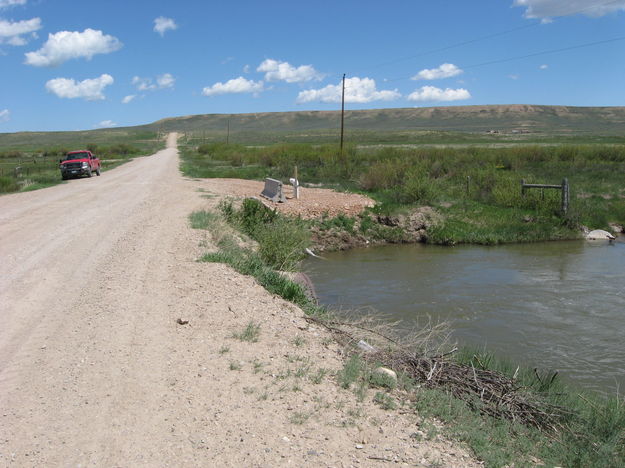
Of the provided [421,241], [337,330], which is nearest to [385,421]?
[337,330]

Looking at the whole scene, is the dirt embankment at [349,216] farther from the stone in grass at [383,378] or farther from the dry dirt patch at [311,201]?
the stone in grass at [383,378]

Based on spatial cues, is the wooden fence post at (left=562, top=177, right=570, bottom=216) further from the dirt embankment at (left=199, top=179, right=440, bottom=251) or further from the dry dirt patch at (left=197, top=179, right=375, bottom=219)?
the dry dirt patch at (left=197, top=179, right=375, bottom=219)

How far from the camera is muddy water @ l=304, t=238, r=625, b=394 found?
33.7ft

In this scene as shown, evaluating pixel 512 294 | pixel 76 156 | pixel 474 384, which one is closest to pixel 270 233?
pixel 512 294

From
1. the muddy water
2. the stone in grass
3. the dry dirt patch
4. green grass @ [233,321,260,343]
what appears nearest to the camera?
the stone in grass

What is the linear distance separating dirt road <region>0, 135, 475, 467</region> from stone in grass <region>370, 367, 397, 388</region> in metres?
0.34

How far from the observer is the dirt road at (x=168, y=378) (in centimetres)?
476

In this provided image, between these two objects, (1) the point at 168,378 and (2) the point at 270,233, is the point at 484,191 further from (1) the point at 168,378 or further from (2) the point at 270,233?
(1) the point at 168,378

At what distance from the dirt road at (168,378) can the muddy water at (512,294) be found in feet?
13.0

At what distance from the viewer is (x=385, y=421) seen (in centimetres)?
543

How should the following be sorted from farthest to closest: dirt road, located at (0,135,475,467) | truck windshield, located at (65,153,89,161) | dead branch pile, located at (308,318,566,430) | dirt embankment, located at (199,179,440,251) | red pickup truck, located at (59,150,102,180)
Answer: truck windshield, located at (65,153,89,161), red pickup truck, located at (59,150,102,180), dirt embankment, located at (199,179,440,251), dead branch pile, located at (308,318,566,430), dirt road, located at (0,135,475,467)

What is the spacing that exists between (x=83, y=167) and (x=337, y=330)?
2827 centimetres

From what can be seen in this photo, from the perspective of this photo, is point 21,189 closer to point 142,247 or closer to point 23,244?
point 23,244

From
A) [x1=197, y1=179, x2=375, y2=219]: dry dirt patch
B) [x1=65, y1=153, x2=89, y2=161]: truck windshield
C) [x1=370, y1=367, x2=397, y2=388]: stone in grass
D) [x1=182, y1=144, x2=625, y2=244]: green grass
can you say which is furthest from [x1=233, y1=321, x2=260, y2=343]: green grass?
[x1=65, y1=153, x2=89, y2=161]: truck windshield
